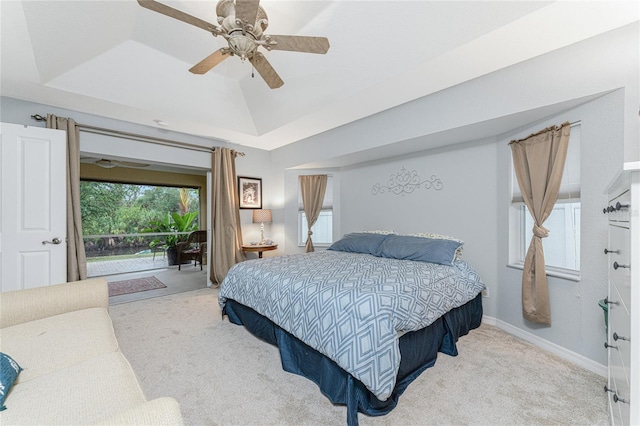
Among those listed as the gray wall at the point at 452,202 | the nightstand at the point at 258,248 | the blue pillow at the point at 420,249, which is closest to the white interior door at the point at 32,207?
the nightstand at the point at 258,248

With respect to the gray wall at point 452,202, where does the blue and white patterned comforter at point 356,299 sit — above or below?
below

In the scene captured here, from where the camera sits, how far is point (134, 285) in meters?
4.70

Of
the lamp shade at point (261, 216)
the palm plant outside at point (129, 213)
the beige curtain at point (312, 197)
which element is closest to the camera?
the beige curtain at point (312, 197)

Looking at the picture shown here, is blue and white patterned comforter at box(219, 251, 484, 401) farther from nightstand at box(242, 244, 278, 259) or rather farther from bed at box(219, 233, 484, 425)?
nightstand at box(242, 244, 278, 259)

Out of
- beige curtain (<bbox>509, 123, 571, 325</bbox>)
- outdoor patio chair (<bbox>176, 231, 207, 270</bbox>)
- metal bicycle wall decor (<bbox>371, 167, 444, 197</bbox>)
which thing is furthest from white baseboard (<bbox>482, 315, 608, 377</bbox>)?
outdoor patio chair (<bbox>176, 231, 207, 270</bbox>)

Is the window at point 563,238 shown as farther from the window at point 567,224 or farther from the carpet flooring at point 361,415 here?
the carpet flooring at point 361,415

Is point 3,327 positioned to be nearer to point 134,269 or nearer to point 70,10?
point 70,10

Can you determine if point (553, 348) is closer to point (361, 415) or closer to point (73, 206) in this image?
point (361, 415)

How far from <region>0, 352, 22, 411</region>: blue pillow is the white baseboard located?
3487 mm

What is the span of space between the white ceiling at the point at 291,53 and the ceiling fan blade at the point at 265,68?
0.62 metres

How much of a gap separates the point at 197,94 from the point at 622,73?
13.2 ft

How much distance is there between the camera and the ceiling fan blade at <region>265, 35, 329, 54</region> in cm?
173

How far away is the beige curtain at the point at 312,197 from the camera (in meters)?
4.80

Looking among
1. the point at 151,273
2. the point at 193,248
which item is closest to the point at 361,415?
the point at 151,273
